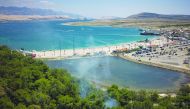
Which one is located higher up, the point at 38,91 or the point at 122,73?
the point at 38,91

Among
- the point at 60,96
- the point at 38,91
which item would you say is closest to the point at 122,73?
the point at 60,96

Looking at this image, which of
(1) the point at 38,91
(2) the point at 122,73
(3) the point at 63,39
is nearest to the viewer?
(1) the point at 38,91

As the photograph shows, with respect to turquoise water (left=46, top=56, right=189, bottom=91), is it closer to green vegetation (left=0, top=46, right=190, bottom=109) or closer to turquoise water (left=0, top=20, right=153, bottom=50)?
green vegetation (left=0, top=46, right=190, bottom=109)

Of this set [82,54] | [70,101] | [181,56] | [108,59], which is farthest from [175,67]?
[70,101]

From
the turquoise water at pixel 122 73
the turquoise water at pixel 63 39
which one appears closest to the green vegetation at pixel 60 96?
the turquoise water at pixel 122 73

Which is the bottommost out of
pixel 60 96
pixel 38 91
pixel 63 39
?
pixel 63 39

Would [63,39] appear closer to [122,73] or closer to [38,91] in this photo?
[122,73]

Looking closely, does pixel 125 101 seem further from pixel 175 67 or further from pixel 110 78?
pixel 175 67
